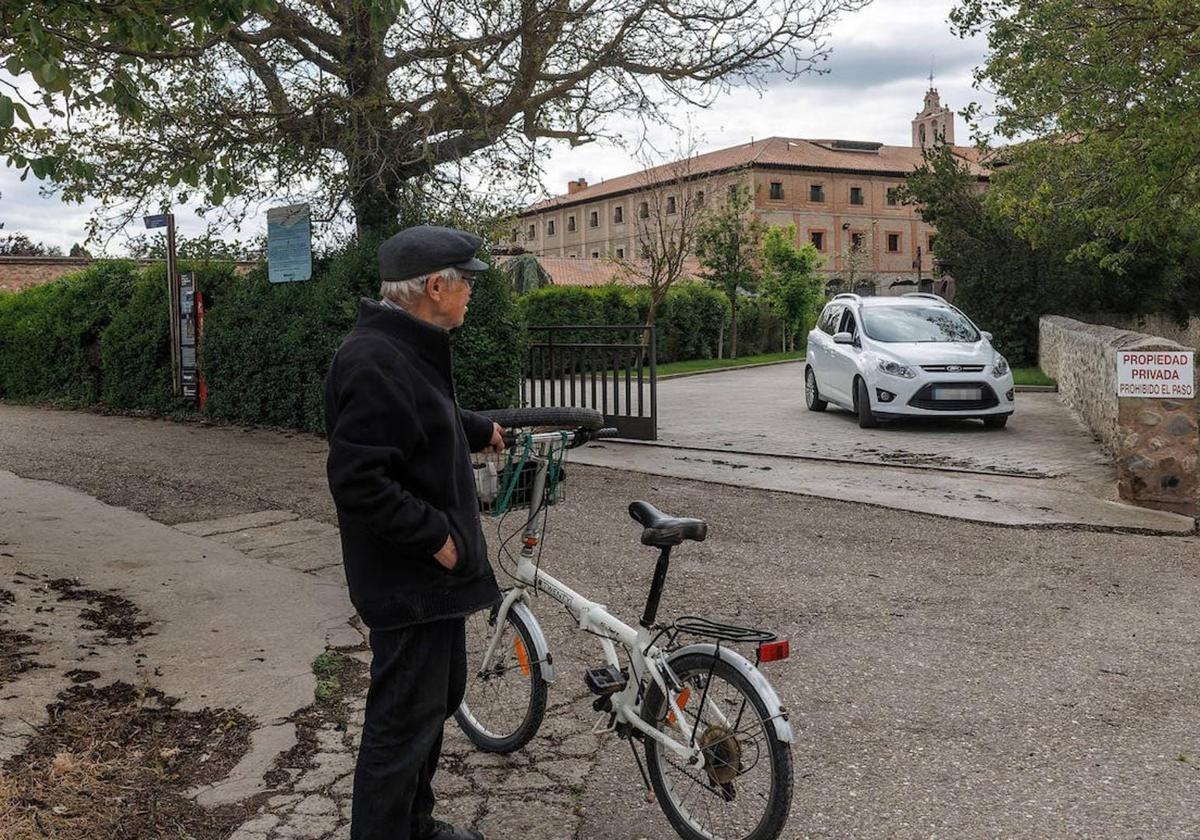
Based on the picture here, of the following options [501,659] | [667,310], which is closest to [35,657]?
[501,659]

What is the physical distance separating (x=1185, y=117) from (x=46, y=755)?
1506 centimetres

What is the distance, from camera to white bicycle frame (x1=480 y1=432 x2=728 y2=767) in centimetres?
347

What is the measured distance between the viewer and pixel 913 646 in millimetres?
5781

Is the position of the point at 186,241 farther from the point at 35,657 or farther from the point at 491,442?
the point at 491,442

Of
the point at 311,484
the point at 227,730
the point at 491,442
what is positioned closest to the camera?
the point at 491,442

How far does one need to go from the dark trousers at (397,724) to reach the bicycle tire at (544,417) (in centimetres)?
79

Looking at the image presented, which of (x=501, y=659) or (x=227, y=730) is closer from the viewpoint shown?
(x=501, y=659)

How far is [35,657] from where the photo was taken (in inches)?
207

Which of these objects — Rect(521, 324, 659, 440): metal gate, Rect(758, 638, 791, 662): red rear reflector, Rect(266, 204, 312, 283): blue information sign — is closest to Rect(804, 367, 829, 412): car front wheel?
Rect(521, 324, 659, 440): metal gate

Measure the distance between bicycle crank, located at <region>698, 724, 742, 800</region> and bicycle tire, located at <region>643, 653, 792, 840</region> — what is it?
3 cm

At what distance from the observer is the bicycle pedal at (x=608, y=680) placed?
146 inches

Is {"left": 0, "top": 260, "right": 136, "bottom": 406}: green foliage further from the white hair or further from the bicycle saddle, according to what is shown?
the bicycle saddle

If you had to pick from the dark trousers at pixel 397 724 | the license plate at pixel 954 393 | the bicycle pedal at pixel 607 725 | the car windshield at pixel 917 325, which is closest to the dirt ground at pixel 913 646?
the bicycle pedal at pixel 607 725

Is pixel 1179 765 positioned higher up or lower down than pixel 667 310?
lower down
